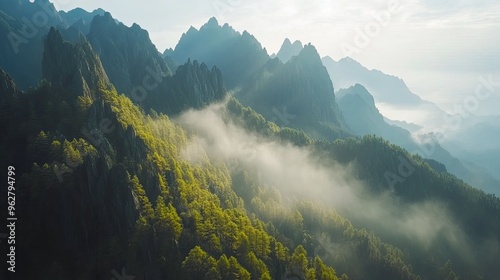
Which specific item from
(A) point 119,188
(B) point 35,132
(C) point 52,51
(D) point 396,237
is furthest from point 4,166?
(D) point 396,237

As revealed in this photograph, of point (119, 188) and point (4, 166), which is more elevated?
point (4, 166)

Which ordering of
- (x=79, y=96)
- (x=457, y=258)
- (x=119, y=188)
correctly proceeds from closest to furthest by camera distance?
(x=119, y=188)
(x=79, y=96)
(x=457, y=258)

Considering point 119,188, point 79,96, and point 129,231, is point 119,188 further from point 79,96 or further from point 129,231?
point 79,96

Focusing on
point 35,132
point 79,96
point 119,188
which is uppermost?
point 79,96

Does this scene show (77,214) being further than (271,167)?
No

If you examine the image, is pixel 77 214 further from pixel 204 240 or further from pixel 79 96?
pixel 79 96

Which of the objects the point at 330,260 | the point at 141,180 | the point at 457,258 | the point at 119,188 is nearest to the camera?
the point at 119,188

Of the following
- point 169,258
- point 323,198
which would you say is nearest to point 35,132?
point 169,258
